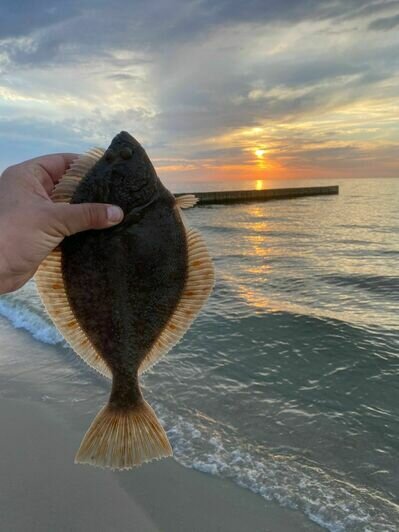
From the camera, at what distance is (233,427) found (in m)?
6.80

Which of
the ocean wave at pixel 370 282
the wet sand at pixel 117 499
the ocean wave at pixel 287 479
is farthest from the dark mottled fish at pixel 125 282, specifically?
the ocean wave at pixel 370 282

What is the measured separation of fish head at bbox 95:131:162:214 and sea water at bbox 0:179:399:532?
3.90 meters

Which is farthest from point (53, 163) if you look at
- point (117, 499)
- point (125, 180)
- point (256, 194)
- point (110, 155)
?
point (256, 194)

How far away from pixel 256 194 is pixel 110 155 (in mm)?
73510

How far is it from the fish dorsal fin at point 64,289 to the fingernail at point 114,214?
0.34 meters

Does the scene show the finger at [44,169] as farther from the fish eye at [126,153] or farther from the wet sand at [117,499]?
the wet sand at [117,499]

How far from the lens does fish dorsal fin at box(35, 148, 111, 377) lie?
2904 millimetres

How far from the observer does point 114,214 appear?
2764mm

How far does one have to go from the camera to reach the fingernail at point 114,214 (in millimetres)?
2740

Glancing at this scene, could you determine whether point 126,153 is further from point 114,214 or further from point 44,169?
point 44,169

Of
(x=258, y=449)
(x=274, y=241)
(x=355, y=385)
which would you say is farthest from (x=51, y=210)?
(x=274, y=241)

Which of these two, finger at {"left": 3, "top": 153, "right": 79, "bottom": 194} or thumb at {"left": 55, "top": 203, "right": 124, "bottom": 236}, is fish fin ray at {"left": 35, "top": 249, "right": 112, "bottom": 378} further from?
finger at {"left": 3, "top": 153, "right": 79, "bottom": 194}

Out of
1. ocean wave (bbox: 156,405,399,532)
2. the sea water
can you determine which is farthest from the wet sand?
the sea water

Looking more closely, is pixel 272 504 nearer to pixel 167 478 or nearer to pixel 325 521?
pixel 325 521
